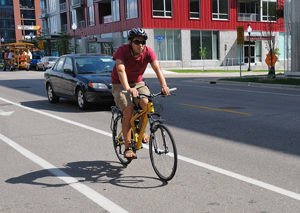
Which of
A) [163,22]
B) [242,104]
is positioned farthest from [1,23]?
[242,104]

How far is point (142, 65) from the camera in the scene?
5.48 meters

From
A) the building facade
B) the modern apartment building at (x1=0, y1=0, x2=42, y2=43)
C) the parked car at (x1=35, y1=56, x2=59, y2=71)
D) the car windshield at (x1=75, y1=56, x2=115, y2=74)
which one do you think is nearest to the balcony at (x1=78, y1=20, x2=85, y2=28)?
the parked car at (x1=35, y1=56, x2=59, y2=71)

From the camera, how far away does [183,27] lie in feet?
151

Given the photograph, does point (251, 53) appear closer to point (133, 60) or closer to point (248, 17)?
point (248, 17)

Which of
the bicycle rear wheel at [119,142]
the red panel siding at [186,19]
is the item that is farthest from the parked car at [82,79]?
the red panel siding at [186,19]

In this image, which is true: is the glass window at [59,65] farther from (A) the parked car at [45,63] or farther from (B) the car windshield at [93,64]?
(A) the parked car at [45,63]

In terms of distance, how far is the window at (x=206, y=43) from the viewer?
155 feet

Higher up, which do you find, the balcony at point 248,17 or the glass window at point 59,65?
the balcony at point 248,17

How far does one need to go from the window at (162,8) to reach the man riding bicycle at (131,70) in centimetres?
3987

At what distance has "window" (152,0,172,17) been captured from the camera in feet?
146

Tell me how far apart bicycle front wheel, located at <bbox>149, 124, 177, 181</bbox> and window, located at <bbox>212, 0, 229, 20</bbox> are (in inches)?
1780

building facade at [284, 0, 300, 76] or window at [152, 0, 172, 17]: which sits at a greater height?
window at [152, 0, 172, 17]

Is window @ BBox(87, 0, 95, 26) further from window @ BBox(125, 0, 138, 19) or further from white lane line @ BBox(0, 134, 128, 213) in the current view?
white lane line @ BBox(0, 134, 128, 213)

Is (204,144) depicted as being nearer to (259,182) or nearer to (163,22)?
(259,182)
